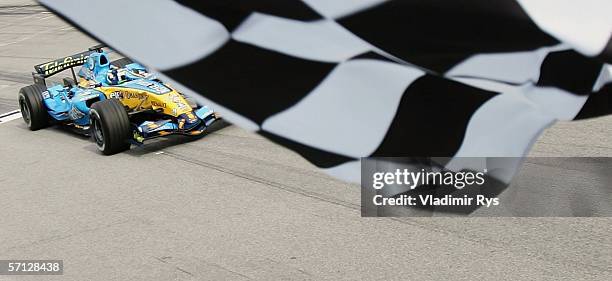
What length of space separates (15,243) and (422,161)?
543 centimetres

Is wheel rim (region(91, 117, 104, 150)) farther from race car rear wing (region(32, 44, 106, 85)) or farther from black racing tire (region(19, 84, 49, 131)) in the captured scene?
black racing tire (region(19, 84, 49, 131))

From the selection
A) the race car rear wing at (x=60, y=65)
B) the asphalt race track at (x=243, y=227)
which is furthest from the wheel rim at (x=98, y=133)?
the race car rear wing at (x=60, y=65)

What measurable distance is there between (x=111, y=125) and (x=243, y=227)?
301 cm

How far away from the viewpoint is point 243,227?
5.79 metres

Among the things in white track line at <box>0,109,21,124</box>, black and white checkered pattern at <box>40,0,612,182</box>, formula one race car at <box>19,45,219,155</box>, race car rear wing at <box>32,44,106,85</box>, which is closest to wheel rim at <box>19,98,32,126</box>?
formula one race car at <box>19,45,219,155</box>

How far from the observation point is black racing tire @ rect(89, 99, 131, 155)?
8188 mm

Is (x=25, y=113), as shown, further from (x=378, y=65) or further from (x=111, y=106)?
(x=378, y=65)

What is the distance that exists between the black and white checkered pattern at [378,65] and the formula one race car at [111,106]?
629cm

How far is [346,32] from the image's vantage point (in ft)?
3.75

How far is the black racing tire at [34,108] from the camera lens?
10.0 metres

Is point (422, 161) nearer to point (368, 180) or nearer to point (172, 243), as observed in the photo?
point (368, 180)

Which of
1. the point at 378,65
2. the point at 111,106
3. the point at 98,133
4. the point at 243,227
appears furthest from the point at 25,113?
the point at 378,65

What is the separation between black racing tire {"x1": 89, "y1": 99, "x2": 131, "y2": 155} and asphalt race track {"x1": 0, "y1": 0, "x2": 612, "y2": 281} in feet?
0.53

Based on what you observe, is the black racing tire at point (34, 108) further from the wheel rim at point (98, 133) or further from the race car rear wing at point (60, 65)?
the wheel rim at point (98, 133)
